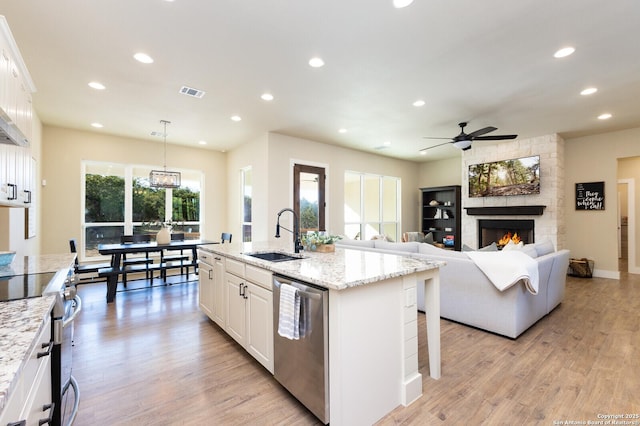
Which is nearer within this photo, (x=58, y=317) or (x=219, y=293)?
(x=58, y=317)

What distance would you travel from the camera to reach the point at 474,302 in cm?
326

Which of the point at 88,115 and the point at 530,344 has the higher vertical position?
the point at 88,115

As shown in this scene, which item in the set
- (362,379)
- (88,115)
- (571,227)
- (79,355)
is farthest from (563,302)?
(88,115)

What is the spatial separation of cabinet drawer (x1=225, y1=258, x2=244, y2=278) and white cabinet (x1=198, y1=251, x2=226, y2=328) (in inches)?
7.0

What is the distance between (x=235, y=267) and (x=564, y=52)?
3962 mm

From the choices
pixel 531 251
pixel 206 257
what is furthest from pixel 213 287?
pixel 531 251

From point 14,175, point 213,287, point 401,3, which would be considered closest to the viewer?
point 401,3

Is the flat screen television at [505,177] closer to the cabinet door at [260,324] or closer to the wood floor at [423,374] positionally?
the wood floor at [423,374]

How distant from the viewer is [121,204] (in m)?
6.20

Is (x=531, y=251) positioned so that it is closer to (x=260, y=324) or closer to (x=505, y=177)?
(x=260, y=324)

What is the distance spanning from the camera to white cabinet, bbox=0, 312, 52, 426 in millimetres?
799

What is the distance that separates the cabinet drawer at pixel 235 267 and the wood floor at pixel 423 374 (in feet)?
2.51

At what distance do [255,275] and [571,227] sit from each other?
7.16 m

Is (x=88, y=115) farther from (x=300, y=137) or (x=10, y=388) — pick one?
(x=10, y=388)
